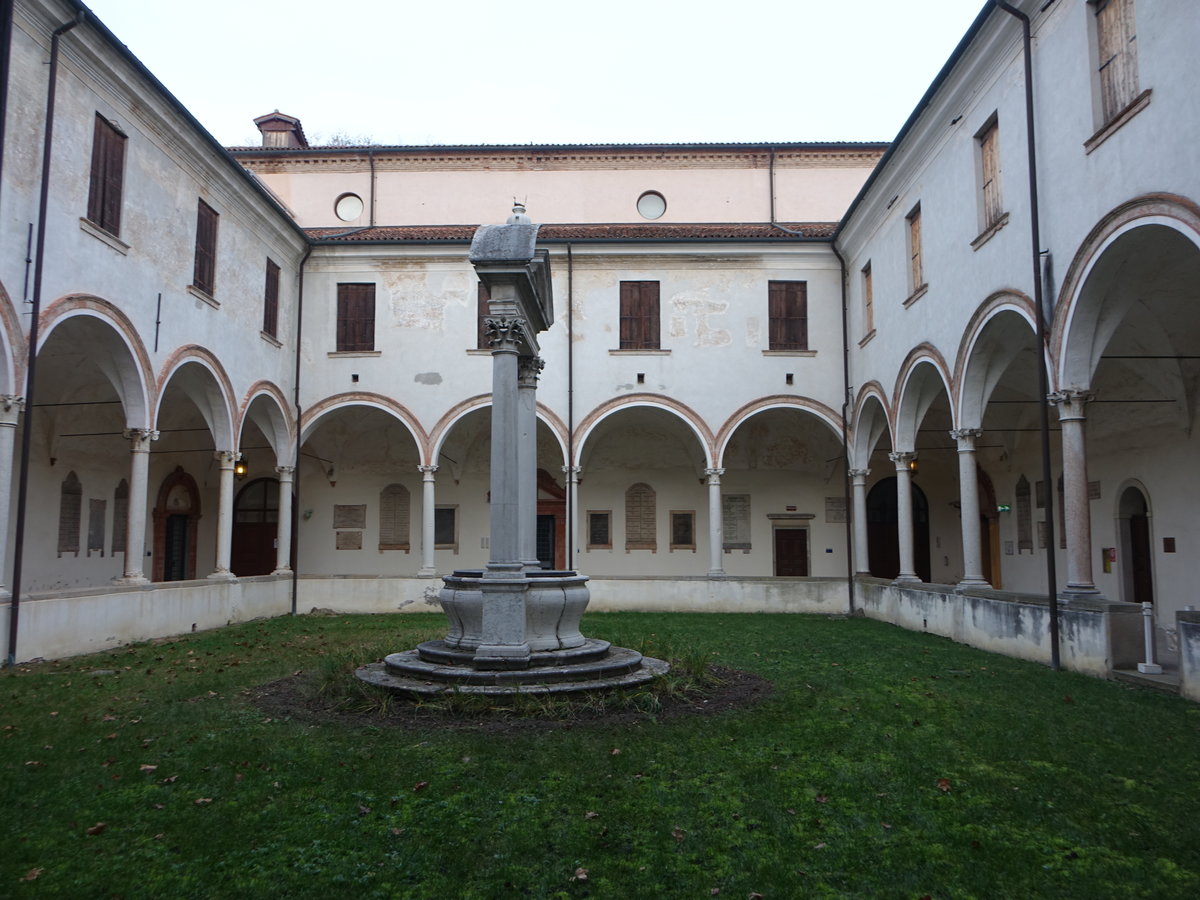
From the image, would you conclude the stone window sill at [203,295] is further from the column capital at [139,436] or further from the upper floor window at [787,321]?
the upper floor window at [787,321]

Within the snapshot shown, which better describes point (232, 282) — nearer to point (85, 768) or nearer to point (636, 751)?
point (85, 768)

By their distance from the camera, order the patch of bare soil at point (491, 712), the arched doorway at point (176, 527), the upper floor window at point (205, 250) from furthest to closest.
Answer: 1. the arched doorway at point (176, 527)
2. the upper floor window at point (205, 250)
3. the patch of bare soil at point (491, 712)

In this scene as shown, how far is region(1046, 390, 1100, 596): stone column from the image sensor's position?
10.5m

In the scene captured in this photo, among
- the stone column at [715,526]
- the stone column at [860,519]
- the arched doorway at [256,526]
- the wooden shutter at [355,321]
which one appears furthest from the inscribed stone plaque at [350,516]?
the stone column at [860,519]

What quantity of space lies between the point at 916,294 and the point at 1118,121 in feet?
20.3

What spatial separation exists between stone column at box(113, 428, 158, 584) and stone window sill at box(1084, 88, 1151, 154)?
12.9 meters

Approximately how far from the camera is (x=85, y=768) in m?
5.77

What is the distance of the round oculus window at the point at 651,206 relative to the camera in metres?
23.4

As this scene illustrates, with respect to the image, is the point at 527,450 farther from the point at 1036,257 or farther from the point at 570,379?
the point at 570,379

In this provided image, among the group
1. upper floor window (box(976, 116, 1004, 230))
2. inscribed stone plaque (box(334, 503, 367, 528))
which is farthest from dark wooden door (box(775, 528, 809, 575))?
upper floor window (box(976, 116, 1004, 230))

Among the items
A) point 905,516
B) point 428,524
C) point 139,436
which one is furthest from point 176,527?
point 905,516

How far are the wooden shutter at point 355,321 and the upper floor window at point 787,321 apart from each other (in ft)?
28.5

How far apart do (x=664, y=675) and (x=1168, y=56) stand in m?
7.18

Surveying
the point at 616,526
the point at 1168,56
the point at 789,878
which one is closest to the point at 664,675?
the point at 789,878
